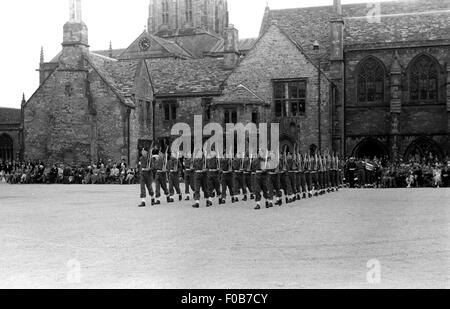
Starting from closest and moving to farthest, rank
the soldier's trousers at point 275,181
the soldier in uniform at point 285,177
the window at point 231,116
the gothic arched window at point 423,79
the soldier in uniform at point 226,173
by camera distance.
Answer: the soldier's trousers at point 275,181
the soldier in uniform at point 285,177
the soldier in uniform at point 226,173
the window at point 231,116
the gothic arched window at point 423,79

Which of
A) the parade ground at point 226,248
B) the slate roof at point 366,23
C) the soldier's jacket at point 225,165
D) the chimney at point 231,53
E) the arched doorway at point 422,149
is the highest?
the slate roof at point 366,23

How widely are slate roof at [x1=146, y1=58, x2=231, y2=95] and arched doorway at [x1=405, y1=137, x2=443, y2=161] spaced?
12664 millimetres

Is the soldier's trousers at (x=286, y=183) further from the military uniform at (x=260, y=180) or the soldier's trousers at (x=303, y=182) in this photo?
the soldier's trousers at (x=303, y=182)

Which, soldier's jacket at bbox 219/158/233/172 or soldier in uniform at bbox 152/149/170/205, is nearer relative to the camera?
soldier in uniform at bbox 152/149/170/205

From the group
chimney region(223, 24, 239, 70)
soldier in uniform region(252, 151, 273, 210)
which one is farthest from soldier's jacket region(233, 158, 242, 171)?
chimney region(223, 24, 239, 70)

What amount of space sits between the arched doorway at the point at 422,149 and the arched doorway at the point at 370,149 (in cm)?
153

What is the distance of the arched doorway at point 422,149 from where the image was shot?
41.7m

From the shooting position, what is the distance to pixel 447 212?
17.7 meters

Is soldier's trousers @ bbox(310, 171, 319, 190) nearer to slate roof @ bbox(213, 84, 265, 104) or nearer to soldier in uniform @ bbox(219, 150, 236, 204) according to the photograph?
soldier in uniform @ bbox(219, 150, 236, 204)

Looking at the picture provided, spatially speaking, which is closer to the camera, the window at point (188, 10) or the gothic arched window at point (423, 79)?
the gothic arched window at point (423, 79)

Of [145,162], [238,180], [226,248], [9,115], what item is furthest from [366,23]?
[9,115]

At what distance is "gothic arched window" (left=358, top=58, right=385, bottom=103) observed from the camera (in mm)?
43938

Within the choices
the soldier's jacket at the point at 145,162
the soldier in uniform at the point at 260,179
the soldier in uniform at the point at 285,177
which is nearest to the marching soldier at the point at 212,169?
the soldier in uniform at the point at 260,179
